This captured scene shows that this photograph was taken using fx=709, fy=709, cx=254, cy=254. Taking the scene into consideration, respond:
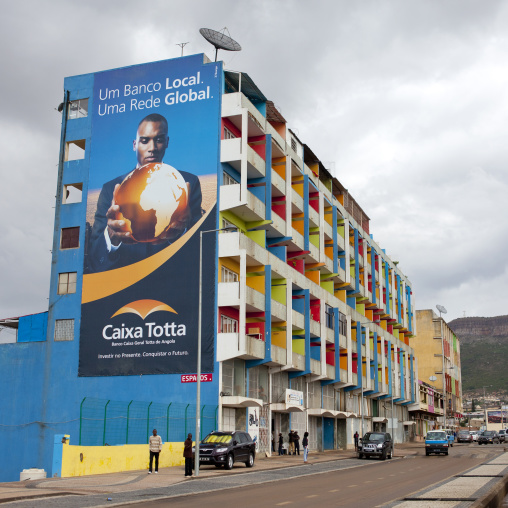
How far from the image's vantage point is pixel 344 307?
7238 centimetres

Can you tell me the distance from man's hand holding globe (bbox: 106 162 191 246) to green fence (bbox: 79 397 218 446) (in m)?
11.4

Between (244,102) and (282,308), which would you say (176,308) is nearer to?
(282,308)

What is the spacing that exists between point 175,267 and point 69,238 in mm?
9727

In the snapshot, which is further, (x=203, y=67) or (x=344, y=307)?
(x=344, y=307)

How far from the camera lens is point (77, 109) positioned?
54.0 m

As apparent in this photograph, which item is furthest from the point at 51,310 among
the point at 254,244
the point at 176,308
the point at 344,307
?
the point at 344,307

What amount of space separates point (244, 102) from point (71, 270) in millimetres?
17149

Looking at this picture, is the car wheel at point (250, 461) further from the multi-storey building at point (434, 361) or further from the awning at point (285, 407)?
the multi-storey building at point (434, 361)

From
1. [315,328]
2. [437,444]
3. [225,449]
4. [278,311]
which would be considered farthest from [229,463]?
[437,444]

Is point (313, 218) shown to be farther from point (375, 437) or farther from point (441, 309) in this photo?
point (441, 309)

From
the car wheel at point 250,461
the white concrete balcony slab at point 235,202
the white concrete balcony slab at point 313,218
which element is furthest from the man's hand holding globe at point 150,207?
the white concrete balcony slab at point 313,218

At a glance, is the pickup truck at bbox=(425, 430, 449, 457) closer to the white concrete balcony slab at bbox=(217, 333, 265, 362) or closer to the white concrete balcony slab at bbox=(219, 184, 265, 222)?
the white concrete balcony slab at bbox=(217, 333, 265, 362)

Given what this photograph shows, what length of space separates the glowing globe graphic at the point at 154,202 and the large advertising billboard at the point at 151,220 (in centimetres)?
7

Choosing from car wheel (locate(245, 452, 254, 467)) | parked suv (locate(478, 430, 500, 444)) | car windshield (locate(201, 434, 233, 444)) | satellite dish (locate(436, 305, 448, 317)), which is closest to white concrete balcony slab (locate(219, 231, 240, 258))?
car wheel (locate(245, 452, 254, 467))
